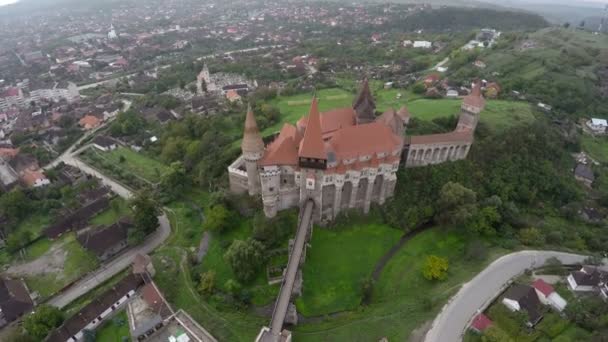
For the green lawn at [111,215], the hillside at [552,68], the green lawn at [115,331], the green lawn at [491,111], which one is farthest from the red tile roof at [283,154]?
the hillside at [552,68]

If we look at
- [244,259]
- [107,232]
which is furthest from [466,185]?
[107,232]

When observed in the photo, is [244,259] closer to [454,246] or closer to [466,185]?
[454,246]

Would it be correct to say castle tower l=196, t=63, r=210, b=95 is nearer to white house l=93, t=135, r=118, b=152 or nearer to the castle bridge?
white house l=93, t=135, r=118, b=152

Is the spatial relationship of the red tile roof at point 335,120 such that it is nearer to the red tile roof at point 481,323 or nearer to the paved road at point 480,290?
the paved road at point 480,290

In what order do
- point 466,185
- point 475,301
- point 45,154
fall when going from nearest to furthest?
1. point 475,301
2. point 466,185
3. point 45,154

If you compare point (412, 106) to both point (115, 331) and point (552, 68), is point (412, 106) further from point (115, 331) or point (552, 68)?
point (115, 331)
